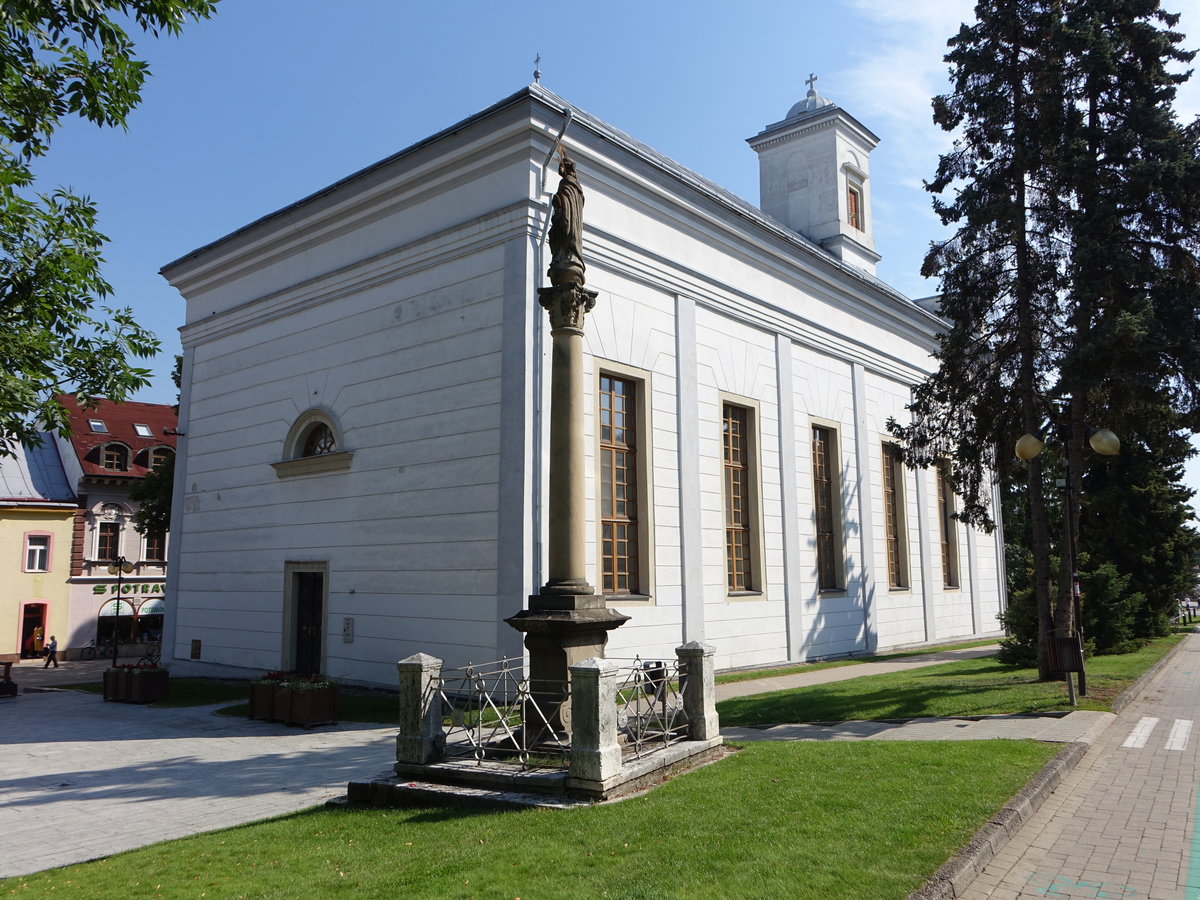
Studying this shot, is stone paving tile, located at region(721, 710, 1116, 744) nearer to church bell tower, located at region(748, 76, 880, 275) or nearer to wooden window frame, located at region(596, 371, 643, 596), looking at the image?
wooden window frame, located at region(596, 371, 643, 596)

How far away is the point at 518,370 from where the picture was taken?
15414 millimetres

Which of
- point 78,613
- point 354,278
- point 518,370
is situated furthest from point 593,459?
point 78,613

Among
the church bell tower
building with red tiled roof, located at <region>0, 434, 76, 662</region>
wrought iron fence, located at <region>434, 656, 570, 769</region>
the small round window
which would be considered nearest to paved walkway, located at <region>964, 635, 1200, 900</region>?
wrought iron fence, located at <region>434, 656, 570, 769</region>

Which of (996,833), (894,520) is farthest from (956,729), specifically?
(894,520)

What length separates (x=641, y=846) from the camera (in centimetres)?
608

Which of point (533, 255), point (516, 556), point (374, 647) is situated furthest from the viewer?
point (374, 647)

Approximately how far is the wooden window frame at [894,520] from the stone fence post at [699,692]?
18.5 m

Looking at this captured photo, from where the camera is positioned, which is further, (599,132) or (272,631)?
(272,631)

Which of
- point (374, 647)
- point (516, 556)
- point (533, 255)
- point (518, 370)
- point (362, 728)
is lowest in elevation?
point (362, 728)

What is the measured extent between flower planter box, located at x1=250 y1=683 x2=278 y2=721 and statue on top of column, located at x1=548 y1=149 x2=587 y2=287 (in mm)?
8999

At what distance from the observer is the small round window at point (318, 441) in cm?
1948

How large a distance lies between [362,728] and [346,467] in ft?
21.3

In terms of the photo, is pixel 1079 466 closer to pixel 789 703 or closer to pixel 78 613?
pixel 789 703

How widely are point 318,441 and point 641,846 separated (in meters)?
15.8
